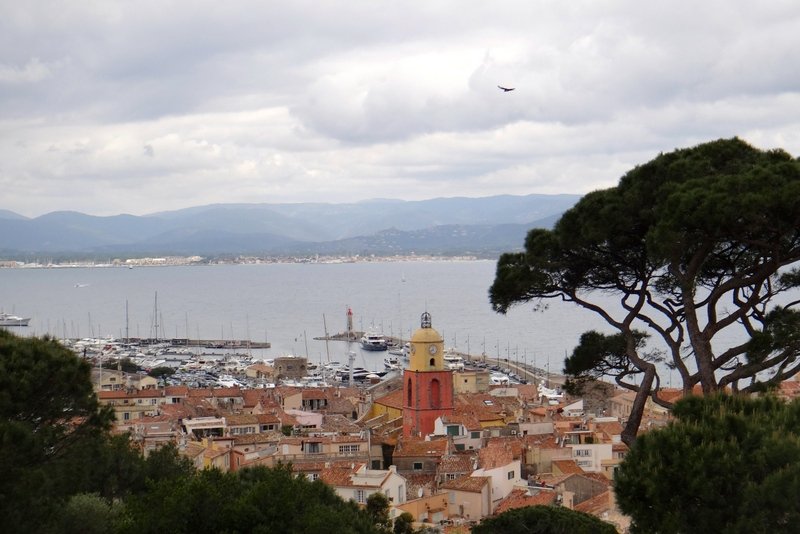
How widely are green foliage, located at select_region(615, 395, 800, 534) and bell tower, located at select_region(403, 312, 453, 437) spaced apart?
2214 cm

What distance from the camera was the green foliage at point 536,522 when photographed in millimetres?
16469

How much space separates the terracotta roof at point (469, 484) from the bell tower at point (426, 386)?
7.31m

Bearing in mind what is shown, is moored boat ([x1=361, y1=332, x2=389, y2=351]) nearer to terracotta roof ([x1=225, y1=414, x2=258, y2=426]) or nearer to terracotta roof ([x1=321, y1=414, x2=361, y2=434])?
terracotta roof ([x1=321, y1=414, x2=361, y2=434])

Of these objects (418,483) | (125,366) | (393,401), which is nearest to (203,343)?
(125,366)

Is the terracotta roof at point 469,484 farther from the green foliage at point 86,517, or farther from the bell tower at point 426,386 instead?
the green foliage at point 86,517

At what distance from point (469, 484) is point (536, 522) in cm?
747

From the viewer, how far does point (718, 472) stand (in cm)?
949

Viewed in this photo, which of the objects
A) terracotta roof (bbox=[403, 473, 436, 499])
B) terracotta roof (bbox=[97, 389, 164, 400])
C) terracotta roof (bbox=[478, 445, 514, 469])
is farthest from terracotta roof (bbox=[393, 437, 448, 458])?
terracotta roof (bbox=[97, 389, 164, 400])

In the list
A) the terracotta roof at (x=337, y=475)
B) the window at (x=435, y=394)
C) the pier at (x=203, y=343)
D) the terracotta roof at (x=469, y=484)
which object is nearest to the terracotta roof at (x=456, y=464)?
the terracotta roof at (x=469, y=484)

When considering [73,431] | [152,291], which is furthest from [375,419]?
[152,291]

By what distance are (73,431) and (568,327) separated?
10682cm

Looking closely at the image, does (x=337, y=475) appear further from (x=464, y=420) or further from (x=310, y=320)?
(x=310, y=320)

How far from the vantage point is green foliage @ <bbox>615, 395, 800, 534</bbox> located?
910 cm

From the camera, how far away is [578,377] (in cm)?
1334
